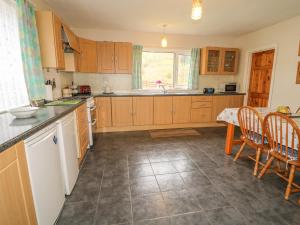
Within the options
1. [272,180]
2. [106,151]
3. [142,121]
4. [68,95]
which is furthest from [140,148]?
[272,180]

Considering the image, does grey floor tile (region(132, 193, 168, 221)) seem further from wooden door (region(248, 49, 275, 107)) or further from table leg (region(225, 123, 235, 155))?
wooden door (region(248, 49, 275, 107))

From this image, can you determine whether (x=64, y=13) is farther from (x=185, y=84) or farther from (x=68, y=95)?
(x=185, y=84)

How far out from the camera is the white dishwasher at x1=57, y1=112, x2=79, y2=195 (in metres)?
1.66

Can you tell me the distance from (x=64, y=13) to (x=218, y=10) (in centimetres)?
282

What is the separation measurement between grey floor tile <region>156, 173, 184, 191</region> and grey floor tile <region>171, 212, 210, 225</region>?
40 centimetres

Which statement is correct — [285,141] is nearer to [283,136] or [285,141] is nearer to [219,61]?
[283,136]

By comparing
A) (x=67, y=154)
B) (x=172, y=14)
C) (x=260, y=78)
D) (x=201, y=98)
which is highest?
(x=172, y=14)

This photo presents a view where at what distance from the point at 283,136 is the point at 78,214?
7.31ft

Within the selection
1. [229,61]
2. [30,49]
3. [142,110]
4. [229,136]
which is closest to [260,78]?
[229,61]

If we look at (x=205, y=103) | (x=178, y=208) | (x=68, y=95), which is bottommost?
(x=178, y=208)

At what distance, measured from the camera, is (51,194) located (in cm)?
136

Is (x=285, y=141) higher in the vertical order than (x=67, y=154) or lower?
higher

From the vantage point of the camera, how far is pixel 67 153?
1767 mm

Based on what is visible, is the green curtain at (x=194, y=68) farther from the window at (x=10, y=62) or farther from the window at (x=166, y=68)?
the window at (x=10, y=62)
